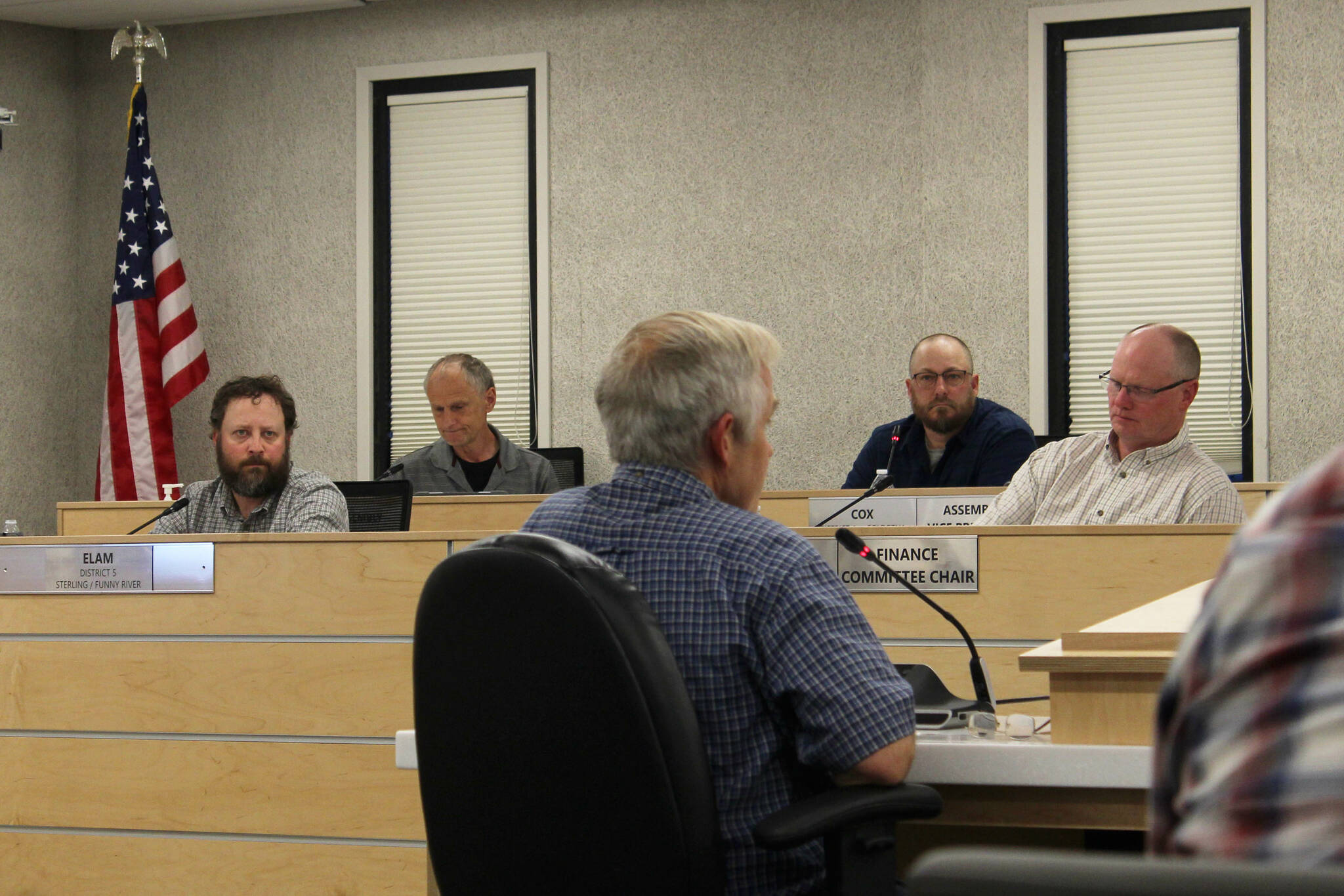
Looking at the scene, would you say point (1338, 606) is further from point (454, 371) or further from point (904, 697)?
point (454, 371)

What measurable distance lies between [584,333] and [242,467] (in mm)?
2896


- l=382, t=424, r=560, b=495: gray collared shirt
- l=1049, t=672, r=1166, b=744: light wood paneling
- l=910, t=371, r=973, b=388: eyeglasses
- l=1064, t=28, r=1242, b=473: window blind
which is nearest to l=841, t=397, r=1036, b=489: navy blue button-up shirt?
l=910, t=371, r=973, b=388: eyeglasses

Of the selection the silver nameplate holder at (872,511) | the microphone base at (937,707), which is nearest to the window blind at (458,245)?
the silver nameplate holder at (872,511)

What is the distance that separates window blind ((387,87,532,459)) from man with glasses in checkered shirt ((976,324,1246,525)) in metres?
3.48

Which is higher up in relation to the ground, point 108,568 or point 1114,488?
point 1114,488

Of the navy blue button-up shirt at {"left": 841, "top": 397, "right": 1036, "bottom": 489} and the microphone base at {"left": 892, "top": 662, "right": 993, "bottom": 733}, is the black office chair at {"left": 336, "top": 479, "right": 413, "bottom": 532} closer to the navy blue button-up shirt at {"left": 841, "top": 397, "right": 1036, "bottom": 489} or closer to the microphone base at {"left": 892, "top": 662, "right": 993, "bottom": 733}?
the navy blue button-up shirt at {"left": 841, "top": 397, "right": 1036, "bottom": 489}

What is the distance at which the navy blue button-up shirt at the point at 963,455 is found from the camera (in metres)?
4.73

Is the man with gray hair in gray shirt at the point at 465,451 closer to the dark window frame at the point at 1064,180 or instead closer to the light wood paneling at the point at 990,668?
the dark window frame at the point at 1064,180

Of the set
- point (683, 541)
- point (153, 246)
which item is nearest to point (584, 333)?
point (153, 246)

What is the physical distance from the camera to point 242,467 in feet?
12.3

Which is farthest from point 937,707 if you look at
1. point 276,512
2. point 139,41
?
point 139,41

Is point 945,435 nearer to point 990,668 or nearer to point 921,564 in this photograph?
point 921,564

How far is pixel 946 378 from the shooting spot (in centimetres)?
496

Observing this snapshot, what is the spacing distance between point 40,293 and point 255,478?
3.68 m
